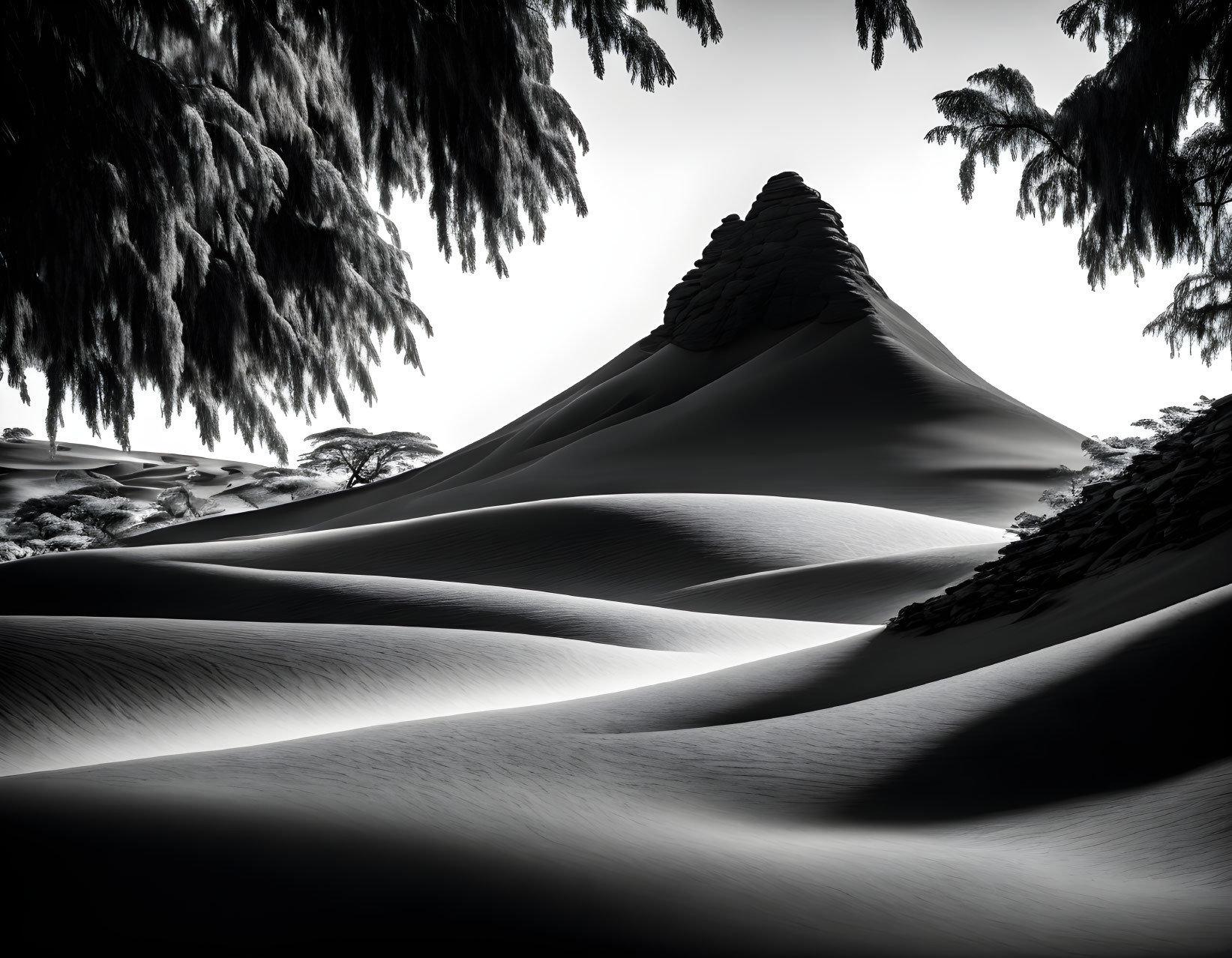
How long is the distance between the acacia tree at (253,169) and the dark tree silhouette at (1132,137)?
7559 mm

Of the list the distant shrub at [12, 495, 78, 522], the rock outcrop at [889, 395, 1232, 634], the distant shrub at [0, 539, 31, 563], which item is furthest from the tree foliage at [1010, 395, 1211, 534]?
the distant shrub at [12, 495, 78, 522]

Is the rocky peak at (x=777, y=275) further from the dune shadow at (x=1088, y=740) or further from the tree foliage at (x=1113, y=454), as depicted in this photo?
the dune shadow at (x=1088, y=740)

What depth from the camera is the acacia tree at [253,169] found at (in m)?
2.69

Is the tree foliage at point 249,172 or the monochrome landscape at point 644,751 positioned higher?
the tree foliage at point 249,172

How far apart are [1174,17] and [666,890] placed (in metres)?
10.1

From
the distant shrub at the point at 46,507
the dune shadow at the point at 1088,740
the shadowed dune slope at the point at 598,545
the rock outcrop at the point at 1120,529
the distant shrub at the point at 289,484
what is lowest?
the dune shadow at the point at 1088,740

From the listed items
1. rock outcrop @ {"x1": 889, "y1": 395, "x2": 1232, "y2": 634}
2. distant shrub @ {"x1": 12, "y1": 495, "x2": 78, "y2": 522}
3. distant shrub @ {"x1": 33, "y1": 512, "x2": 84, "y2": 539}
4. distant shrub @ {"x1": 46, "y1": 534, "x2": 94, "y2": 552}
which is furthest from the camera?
distant shrub @ {"x1": 12, "y1": 495, "x2": 78, "y2": 522}

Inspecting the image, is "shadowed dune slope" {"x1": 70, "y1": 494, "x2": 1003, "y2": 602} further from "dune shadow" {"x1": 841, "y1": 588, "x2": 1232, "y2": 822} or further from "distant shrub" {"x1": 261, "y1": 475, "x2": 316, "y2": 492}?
"distant shrub" {"x1": 261, "y1": 475, "x2": 316, "y2": 492}

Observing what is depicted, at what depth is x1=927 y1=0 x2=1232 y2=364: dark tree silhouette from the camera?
28.7 feet

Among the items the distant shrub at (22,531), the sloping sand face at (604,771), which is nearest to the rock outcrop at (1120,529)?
the sloping sand face at (604,771)

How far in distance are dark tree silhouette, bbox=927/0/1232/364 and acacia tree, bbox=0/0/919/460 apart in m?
7.56

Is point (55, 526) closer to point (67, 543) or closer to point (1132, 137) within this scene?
point (67, 543)

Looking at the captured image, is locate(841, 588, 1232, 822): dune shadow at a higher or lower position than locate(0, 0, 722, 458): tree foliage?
lower

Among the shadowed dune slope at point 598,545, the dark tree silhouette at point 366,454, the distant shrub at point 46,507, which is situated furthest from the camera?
the dark tree silhouette at point 366,454
